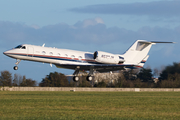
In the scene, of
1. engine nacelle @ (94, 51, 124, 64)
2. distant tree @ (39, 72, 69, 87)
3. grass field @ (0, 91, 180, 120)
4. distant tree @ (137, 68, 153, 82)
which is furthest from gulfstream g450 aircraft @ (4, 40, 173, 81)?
distant tree @ (39, 72, 69, 87)

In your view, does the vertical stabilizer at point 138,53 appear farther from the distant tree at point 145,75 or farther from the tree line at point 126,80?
the distant tree at point 145,75

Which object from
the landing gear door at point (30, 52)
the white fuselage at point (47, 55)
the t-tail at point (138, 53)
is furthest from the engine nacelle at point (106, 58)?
the landing gear door at point (30, 52)

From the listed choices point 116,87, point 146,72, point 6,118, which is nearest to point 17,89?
point 116,87

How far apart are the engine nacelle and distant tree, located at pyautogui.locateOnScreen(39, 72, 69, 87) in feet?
105

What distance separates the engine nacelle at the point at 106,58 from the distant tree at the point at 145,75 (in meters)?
27.1

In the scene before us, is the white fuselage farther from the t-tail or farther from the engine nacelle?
the t-tail

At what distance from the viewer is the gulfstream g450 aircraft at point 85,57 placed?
31.1 metres

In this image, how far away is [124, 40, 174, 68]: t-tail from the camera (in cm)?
3831

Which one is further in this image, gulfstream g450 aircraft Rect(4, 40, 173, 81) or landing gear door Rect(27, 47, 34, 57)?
gulfstream g450 aircraft Rect(4, 40, 173, 81)

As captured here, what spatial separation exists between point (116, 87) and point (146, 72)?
8455 mm

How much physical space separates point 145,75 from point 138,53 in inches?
1031

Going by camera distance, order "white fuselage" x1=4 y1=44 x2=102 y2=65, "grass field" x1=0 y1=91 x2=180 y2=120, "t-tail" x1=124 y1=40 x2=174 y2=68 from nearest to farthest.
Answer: "grass field" x1=0 y1=91 x2=180 y2=120 → "white fuselage" x1=4 y1=44 x2=102 y2=65 → "t-tail" x1=124 y1=40 x2=174 y2=68

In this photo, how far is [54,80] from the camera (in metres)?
72.2

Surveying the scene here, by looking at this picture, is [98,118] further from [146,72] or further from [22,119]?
[146,72]
